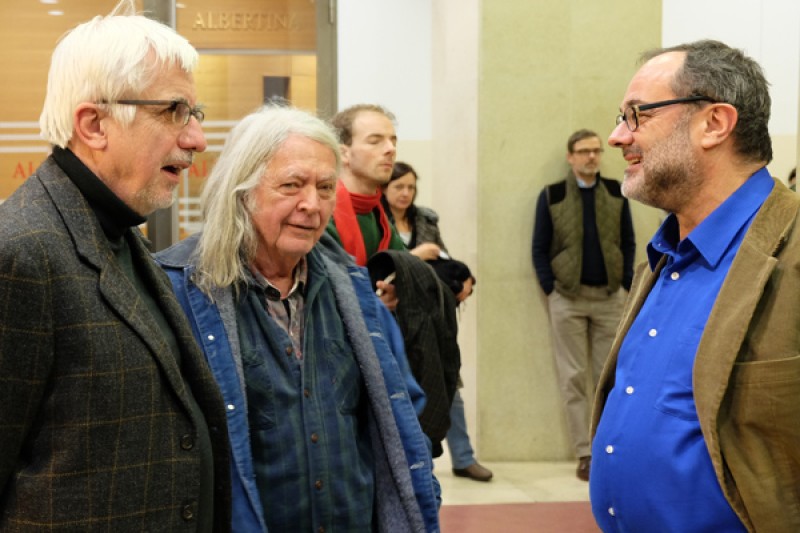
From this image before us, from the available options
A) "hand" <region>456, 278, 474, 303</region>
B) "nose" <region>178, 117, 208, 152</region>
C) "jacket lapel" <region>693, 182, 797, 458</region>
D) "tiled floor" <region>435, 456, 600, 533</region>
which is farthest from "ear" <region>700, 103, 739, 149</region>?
"tiled floor" <region>435, 456, 600, 533</region>

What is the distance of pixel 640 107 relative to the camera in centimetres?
225

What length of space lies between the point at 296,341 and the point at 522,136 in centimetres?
418

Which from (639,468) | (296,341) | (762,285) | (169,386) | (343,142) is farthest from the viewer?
(343,142)

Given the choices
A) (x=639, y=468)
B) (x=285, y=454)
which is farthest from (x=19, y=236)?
(x=639, y=468)

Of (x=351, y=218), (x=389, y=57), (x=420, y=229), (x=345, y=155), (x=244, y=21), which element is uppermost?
(x=244, y=21)

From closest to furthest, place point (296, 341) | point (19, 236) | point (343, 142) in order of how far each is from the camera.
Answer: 1. point (19, 236)
2. point (296, 341)
3. point (343, 142)

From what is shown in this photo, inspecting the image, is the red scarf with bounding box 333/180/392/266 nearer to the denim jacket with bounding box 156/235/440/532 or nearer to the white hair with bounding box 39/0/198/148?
the denim jacket with bounding box 156/235/440/532

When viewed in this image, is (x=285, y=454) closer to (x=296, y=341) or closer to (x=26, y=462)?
(x=296, y=341)

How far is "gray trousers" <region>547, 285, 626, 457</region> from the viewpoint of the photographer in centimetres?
605

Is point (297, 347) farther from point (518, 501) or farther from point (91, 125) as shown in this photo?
point (518, 501)

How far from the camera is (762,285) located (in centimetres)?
188

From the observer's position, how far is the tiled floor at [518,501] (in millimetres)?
4891

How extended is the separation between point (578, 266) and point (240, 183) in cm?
402

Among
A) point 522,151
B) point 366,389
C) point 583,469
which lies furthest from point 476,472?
point 366,389
